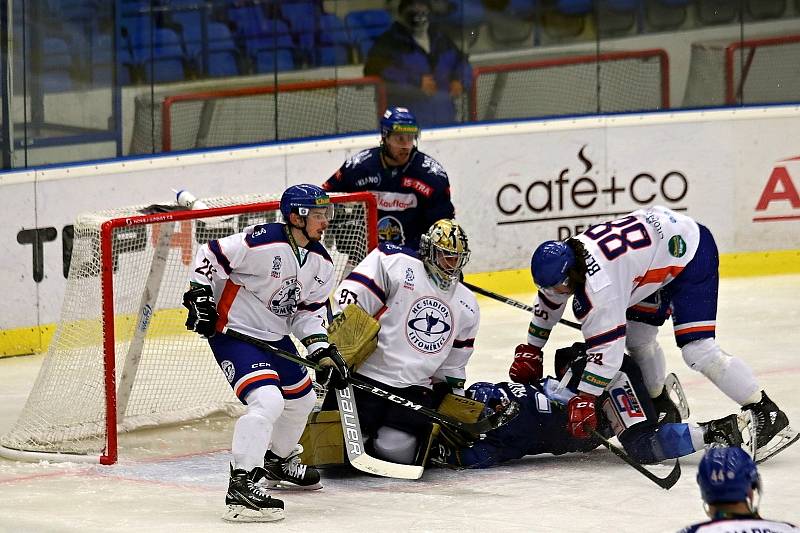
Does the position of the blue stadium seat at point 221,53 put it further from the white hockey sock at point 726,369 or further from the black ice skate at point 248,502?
the black ice skate at point 248,502

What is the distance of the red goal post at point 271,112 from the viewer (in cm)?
813

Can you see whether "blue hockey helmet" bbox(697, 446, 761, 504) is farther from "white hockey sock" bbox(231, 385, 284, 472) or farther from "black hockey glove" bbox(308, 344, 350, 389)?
→ "black hockey glove" bbox(308, 344, 350, 389)

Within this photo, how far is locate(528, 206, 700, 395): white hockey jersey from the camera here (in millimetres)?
5086

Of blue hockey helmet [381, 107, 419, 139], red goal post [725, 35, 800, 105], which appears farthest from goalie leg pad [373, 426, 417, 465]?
red goal post [725, 35, 800, 105]

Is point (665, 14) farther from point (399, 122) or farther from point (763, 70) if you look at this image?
point (399, 122)

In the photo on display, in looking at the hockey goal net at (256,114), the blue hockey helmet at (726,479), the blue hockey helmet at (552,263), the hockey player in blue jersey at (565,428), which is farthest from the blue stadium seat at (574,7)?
the blue hockey helmet at (726,479)

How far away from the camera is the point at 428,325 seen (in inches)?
207

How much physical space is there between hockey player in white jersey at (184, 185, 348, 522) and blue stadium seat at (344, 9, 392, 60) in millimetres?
3865

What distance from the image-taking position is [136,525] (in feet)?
14.9

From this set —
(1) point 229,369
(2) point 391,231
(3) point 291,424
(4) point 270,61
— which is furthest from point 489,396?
(4) point 270,61

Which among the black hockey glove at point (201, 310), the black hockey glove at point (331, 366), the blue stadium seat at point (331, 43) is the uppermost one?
the blue stadium seat at point (331, 43)

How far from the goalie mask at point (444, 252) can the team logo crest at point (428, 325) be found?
0.08m

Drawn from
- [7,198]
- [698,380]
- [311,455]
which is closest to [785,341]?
[698,380]

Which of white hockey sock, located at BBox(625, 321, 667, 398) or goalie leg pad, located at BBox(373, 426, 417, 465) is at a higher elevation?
white hockey sock, located at BBox(625, 321, 667, 398)
